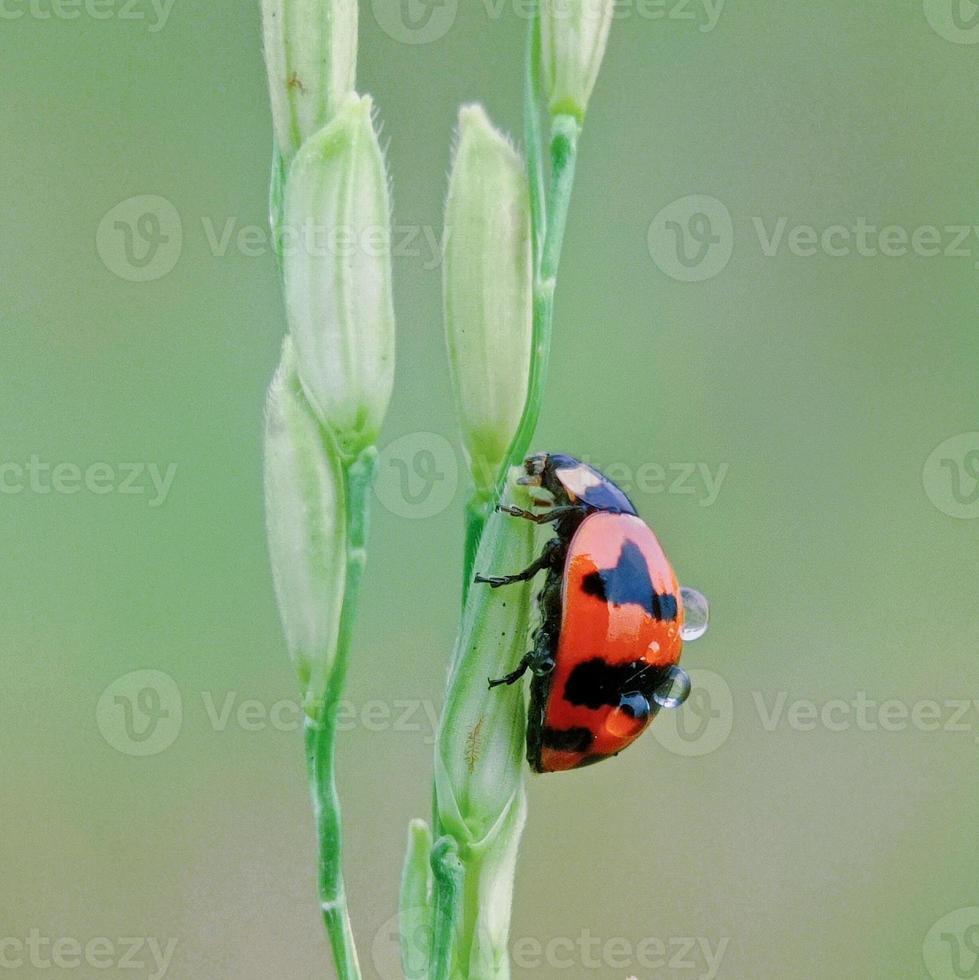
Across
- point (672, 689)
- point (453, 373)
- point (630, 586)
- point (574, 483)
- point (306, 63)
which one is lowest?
point (672, 689)

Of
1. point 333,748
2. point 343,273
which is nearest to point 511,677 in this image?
point 333,748

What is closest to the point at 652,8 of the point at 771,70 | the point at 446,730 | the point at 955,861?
the point at 771,70

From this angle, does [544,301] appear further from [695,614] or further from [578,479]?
[695,614]

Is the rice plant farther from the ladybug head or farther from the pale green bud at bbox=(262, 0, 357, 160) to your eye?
the ladybug head

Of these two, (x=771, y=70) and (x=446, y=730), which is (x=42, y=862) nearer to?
(x=446, y=730)

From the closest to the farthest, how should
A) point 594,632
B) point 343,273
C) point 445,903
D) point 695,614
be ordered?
point 445,903
point 343,273
point 594,632
point 695,614

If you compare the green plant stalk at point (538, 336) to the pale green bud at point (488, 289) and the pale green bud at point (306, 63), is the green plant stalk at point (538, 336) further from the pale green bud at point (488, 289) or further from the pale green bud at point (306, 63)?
the pale green bud at point (306, 63)

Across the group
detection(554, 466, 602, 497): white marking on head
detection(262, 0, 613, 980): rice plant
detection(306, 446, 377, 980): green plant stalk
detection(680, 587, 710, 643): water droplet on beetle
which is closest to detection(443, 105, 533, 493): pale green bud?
detection(262, 0, 613, 980): rice plant
